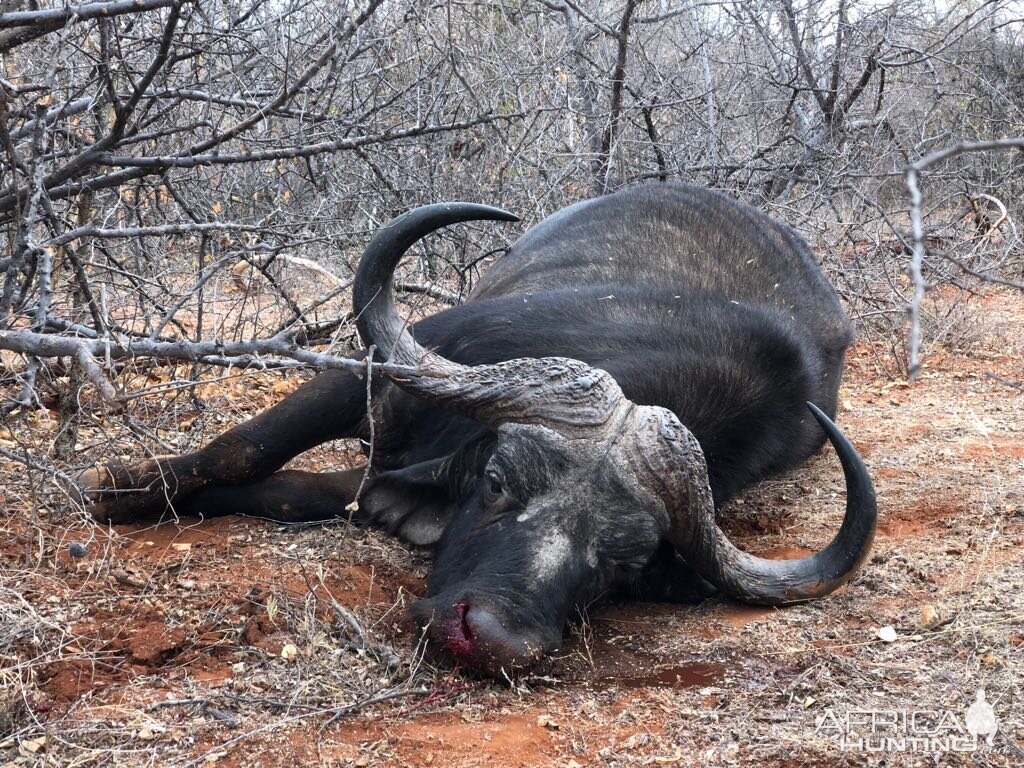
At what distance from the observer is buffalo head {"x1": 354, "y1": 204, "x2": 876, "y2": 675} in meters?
3.20

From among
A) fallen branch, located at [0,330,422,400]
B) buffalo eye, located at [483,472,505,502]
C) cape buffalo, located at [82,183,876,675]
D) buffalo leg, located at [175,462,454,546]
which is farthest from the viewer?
buffalo leg, located at [175,462,454,546]

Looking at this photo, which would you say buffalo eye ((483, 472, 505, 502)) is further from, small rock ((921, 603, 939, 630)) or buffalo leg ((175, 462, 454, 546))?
small rock ((921, 603, 939, 630))

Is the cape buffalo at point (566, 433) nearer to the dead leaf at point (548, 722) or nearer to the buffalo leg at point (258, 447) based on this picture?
the buffalo leg at point (258, 447)

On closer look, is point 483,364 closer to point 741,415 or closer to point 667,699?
point 741,415

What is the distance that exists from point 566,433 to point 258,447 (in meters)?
1.39

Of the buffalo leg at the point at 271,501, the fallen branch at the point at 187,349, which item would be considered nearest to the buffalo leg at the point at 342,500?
the buffalo leg at the point at 271,501

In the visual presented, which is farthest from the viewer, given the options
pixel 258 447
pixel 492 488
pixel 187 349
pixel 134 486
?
pixel 258 447

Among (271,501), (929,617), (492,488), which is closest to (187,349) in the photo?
(492,488)

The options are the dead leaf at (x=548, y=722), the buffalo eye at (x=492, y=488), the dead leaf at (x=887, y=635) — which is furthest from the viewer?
the buffalo eye at (x=492, y=488)

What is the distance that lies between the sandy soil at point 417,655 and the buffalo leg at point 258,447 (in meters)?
0.15

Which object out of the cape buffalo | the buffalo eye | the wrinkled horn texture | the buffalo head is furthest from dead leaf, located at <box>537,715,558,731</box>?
the wrinkled horn texture

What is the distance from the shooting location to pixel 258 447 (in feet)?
13.6

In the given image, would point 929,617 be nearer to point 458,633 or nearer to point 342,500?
point 458,633

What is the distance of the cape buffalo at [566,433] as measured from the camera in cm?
327
